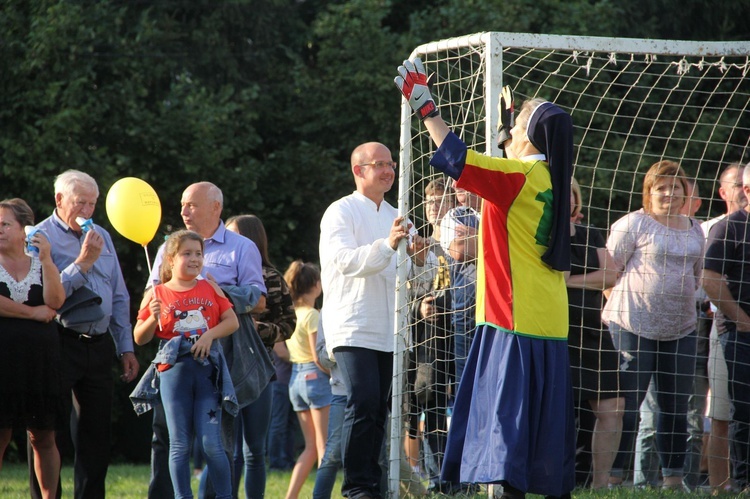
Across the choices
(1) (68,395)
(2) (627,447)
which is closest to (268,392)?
(1) (68,395)

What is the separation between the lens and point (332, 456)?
5.59m

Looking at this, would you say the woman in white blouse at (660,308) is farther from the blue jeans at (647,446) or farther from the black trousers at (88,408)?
the black trousers at (88,408)

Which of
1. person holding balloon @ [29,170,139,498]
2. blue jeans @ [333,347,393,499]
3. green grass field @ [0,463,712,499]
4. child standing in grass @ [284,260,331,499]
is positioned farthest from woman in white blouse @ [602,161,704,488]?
person holding balloon @ [29,170,139,498]

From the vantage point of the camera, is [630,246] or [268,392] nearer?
[268,392]

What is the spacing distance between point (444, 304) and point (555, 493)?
1761 mm

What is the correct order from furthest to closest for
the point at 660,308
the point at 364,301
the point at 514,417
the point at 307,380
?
the point at 307,380 < the point at 660,308 < the point at 364,301 < the point at 514,417

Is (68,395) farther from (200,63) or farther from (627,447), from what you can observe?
(200,63)

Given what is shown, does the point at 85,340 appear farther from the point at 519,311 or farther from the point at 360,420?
the point at 519,311

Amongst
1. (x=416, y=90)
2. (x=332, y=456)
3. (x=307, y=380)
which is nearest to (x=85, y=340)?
(x=332, y=456)

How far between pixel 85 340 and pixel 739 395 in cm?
385

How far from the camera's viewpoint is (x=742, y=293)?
6012 mm

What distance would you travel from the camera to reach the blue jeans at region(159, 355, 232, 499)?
16.2 feet

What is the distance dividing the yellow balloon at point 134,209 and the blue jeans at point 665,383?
2948 mm

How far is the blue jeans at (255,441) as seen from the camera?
5.66 metres
